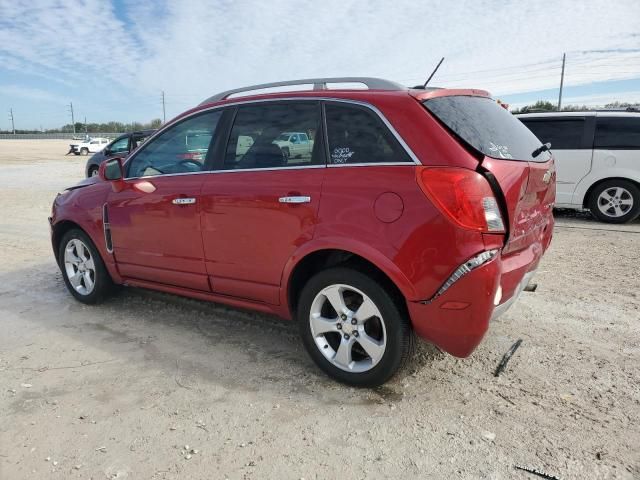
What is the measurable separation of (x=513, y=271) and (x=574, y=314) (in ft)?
5.85

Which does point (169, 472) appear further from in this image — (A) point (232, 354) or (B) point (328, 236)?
(B) point (328, 236)

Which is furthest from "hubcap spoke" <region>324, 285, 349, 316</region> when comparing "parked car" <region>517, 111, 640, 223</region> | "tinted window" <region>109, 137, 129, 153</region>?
"tinted window" <region>109, 137, 129, 153</region>

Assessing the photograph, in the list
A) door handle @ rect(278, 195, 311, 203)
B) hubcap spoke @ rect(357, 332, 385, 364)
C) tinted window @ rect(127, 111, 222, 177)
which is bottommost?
hubcap spoke @ rect(357, 332, 385, 364)

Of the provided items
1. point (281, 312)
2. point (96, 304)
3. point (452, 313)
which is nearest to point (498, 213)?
point (452, 313)

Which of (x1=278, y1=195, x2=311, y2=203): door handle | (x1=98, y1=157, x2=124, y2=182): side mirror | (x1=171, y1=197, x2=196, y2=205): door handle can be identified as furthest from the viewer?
(x1=98, y1=157, x2=124, y2=182): side mirror

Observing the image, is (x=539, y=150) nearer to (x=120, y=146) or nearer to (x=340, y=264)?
(x=340, y=264)

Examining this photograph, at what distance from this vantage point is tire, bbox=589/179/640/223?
795 centimetres

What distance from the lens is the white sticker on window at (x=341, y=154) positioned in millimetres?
2991

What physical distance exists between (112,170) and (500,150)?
310 cm

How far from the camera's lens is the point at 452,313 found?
266 centimetres

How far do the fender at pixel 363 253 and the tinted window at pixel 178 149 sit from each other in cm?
116

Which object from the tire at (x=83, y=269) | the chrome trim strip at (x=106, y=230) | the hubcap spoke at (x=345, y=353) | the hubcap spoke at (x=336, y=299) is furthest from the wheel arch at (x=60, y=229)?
the hubcap spoke at (x=345, y=353)

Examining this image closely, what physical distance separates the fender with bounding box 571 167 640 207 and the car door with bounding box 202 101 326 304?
21.6 ft

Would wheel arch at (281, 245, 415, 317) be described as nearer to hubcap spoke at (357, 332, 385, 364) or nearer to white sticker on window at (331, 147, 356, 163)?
hubcap spoke at (357, 332, 385, 364)
